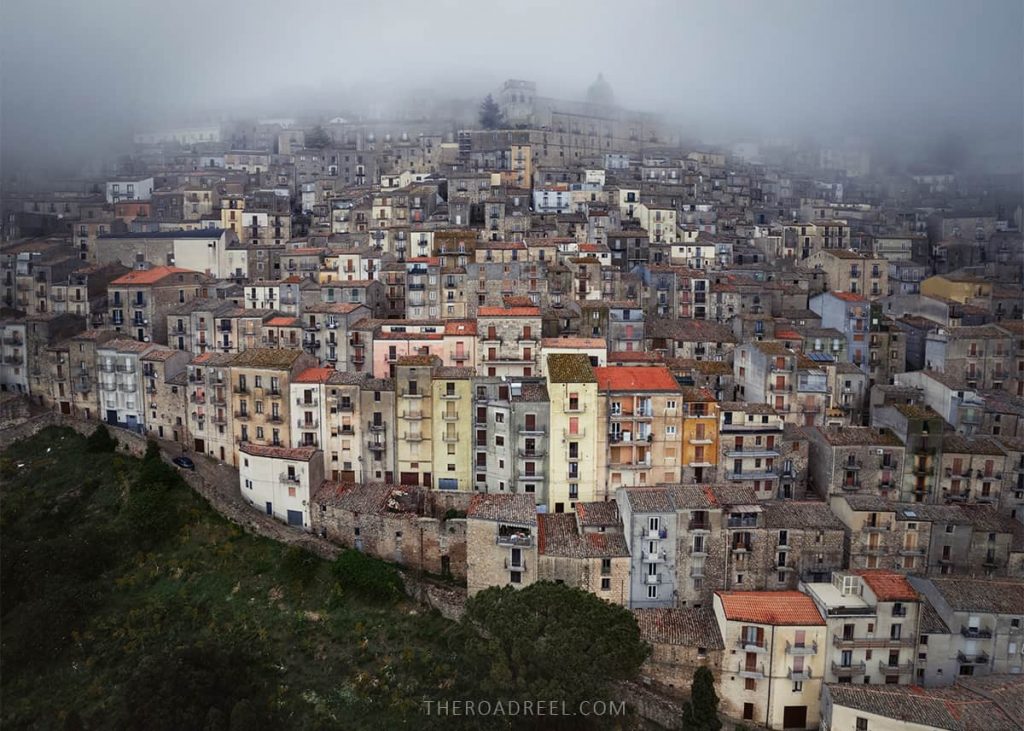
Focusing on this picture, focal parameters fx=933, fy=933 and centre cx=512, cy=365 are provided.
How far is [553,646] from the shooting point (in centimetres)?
2738

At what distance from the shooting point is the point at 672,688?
28703 millimetres

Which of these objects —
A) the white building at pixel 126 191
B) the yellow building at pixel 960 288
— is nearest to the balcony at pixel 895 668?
the yellow building at pixel 960 288

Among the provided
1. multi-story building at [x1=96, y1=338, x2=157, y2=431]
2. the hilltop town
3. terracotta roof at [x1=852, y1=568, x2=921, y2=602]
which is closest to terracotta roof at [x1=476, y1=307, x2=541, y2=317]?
the hilltop town

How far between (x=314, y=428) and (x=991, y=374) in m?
31.1

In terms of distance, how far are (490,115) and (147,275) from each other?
61257 mm

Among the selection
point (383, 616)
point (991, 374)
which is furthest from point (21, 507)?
point (991, 374)

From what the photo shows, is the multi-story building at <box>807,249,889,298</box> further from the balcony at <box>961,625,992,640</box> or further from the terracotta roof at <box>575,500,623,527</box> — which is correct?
the balcony at <box>961,625,992,640</box>

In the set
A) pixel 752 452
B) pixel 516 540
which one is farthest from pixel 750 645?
pixel 752 452

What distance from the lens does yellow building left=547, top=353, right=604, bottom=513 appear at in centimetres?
3441

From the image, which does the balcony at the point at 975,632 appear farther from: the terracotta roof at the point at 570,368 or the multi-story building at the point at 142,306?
the multi-story building at the point at 142,306

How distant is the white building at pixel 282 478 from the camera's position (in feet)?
116

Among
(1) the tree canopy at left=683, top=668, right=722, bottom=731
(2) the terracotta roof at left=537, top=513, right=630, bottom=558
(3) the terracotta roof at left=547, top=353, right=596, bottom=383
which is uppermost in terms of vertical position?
(3) the terracotta roof at left=547, top=353, right=596, bottom=383

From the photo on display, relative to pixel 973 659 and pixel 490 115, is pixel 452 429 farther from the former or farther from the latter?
pixel 490 115

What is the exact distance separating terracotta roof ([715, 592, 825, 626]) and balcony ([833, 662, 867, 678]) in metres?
1.46
